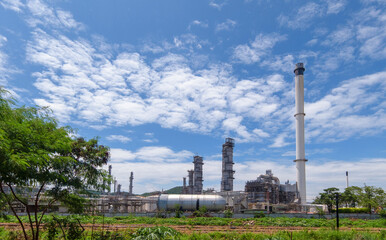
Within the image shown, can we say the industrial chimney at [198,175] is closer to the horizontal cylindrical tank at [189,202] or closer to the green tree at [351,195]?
the horizontal cylindrical tank at [189,202]

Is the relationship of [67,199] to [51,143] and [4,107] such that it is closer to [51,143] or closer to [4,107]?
[51,143]

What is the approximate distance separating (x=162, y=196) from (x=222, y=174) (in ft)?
93.0

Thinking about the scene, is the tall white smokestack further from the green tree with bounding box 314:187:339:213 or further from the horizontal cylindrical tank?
the horizontal cylindrical tank

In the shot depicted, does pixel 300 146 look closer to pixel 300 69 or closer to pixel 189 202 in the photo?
pixel 300 69

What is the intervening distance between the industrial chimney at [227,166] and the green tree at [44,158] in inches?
2557

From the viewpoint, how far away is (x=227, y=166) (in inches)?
3034

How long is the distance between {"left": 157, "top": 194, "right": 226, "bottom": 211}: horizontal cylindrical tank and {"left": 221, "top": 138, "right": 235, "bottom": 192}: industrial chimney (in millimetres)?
23202

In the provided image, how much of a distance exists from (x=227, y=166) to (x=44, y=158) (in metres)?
69.5

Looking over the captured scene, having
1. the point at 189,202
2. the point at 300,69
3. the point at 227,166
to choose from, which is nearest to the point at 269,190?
the point at 227,166

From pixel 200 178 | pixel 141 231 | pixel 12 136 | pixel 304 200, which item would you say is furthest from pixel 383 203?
pixel 12 136

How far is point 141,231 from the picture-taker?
1211 centimetres

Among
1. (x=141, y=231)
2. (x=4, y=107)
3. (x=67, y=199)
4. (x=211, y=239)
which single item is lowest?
(x=211, y=239)

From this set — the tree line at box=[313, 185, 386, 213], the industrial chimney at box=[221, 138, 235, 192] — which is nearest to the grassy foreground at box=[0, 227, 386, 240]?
the tree line at box=[313, 185, 386, 213]

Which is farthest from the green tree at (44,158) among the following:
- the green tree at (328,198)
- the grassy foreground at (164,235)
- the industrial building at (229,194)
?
the green tree at (328,198)
